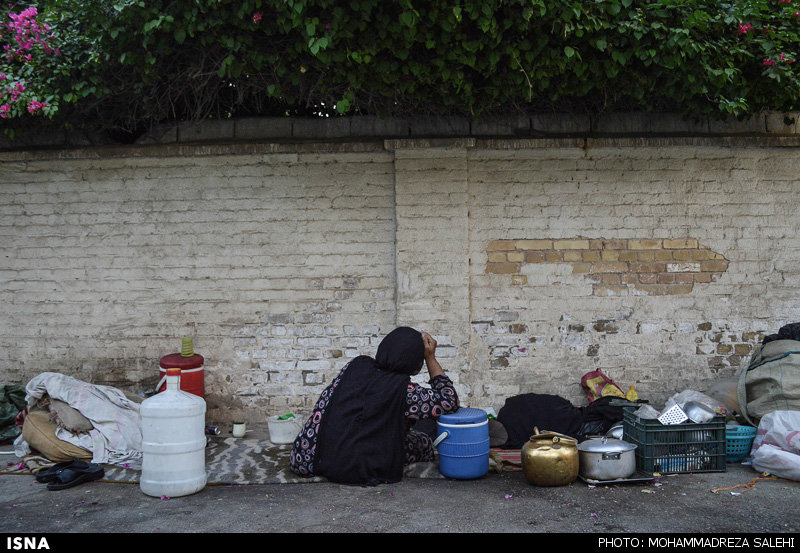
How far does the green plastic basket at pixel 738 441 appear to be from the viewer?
4879 mm

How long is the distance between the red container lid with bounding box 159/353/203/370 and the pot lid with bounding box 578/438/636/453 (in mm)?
3490

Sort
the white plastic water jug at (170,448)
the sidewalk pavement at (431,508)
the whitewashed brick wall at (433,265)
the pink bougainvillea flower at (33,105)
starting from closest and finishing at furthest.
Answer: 1. the sidewalk pavement at (431,508)
2. the white plastic water jug at (170,448)
3. the pink bougainvillea flower at (33,105)
4. the whitewashed brick wall at (433,265)

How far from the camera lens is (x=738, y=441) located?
4.88 m

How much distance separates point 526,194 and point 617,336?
5.24 feet

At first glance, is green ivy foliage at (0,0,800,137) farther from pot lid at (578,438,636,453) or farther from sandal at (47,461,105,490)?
sandal at (47,461,105,490)

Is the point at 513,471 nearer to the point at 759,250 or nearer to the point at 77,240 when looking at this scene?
the point at 759,250

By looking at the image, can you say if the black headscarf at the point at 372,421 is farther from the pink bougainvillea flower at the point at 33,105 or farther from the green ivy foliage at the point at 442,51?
the pink bougainvillea flower at the point at 33,105

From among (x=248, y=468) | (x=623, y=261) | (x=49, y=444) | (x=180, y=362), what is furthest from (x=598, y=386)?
(x=49, y=444)

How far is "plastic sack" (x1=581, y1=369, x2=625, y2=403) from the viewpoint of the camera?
5828mm

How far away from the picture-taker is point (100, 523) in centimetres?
371

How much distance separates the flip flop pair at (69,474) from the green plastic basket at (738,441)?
4.68m

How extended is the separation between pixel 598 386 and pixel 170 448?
12.2ft

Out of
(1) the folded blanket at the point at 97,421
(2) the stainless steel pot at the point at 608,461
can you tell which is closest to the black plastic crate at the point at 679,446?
(2) the stainless steel pot at the point at 608,461

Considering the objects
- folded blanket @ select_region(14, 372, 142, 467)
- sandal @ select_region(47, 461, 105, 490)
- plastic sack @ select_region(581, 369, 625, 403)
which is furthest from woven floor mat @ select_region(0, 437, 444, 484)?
plastic sack @ select_region(581, 369, 625, 403)
